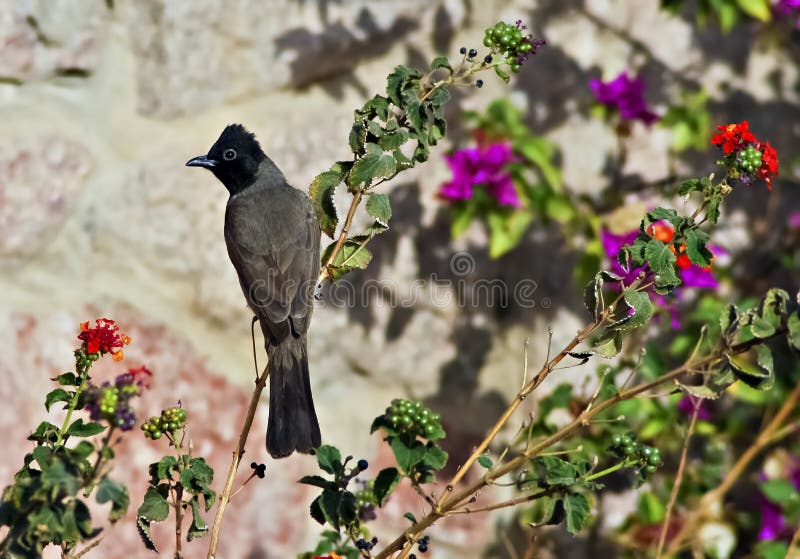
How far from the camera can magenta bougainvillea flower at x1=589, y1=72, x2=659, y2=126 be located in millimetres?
2572

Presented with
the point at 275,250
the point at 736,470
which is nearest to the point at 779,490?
the point at 736,470

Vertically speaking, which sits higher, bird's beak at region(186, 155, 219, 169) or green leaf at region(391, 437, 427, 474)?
bird's beak at region(186, 155, 219, 169)

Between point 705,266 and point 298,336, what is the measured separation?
1040mm

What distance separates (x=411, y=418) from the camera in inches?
49.9

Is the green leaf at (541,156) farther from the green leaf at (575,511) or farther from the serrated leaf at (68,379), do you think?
the serrated leaf at (68,379)

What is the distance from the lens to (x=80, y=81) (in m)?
2.16

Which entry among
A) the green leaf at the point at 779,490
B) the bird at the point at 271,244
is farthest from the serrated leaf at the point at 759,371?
the green leaf at the point at 779,490

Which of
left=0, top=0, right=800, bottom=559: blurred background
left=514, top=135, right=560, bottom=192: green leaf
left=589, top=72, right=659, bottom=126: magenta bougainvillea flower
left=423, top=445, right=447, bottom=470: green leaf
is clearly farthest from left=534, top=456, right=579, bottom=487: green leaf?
left=589, top=72, right=659, bottom=126: magenta bougainvillea flower

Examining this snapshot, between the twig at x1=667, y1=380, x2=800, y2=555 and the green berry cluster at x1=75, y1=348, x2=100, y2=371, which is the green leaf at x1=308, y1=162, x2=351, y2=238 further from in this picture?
the twig at x1=667, y1=380, x2=800, y2=555

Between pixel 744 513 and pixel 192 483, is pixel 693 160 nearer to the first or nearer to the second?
pixel 744 513

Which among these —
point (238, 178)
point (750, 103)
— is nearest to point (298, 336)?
point (238, 178)

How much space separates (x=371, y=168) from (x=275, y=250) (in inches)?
33.7

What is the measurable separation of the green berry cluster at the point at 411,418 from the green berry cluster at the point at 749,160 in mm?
536

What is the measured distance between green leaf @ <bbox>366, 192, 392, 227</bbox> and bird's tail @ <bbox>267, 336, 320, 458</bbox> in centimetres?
35
